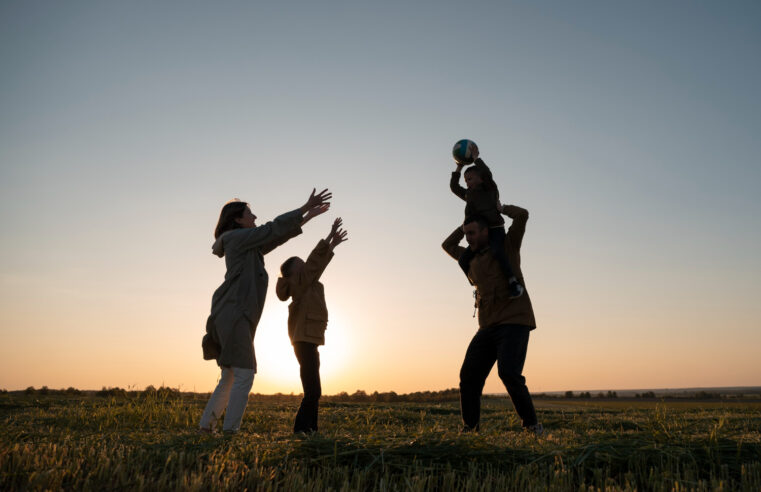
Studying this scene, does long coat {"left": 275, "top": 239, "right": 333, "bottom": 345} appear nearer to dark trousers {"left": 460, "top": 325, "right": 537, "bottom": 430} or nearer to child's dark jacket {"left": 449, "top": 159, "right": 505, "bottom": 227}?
dark trousers {"left": 460, "top": 325, "right": 537, "bottom": 430}

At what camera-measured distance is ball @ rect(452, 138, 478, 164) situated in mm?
7141

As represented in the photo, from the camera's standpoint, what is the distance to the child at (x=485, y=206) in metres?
6.15

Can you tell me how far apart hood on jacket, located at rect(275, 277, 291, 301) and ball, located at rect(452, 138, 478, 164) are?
9.00ft

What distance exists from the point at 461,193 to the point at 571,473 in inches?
173

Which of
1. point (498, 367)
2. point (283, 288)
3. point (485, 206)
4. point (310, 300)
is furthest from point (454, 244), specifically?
point (283, 288)

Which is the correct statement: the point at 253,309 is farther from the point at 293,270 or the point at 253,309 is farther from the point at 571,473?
the point at 571,473

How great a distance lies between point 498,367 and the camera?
227 inches

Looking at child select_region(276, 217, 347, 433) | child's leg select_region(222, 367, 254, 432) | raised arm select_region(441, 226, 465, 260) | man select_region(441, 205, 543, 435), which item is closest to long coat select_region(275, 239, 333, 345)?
child select_region(276, 217, 347, 433)

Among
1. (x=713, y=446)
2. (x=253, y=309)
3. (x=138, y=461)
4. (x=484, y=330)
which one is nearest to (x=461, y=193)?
(x=484, y=330)

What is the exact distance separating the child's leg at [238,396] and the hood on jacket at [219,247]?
52.2 inches

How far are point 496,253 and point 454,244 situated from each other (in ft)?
2.70

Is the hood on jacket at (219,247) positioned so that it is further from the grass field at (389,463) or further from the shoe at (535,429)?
the shoe at (535,429)

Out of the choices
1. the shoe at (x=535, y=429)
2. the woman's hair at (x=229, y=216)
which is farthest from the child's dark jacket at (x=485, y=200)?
the woman's hair at (x=229, y=216)

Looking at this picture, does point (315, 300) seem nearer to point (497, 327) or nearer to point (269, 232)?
point (269, 232)
